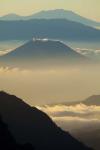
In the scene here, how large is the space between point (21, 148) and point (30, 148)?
2.17 metres

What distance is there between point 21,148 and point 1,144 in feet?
16.7

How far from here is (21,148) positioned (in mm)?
134750

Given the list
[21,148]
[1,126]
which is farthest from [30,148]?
[1,126]

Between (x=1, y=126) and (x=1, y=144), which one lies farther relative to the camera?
(x=1, y=126)

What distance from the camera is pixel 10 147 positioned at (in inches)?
5266

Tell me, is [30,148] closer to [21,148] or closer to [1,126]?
[21,148]

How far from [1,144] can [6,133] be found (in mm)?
6028

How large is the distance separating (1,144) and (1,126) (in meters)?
9.34

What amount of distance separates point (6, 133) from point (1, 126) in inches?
144

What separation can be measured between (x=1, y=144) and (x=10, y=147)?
2.33 metres

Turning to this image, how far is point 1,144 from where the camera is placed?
437 ft

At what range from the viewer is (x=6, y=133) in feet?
455

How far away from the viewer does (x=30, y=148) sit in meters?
135
